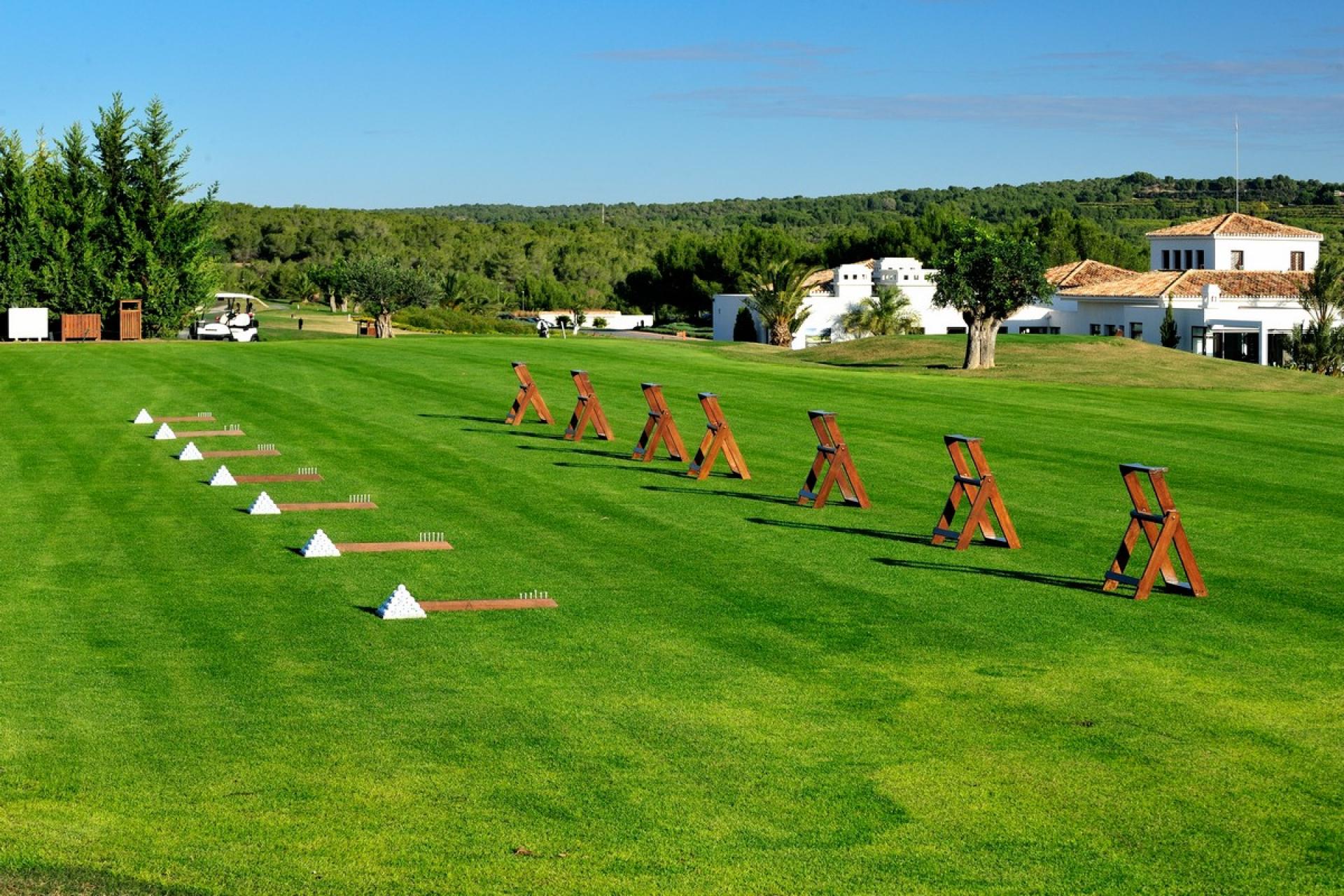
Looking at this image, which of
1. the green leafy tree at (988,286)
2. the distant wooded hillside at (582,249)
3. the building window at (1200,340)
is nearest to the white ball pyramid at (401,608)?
the green leafy tree at (988,286)

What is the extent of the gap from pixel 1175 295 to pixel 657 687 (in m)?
79.6

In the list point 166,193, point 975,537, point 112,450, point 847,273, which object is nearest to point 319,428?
point 112,450

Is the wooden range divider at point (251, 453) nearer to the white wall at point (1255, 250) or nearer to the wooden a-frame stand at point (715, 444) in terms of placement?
the wooden a-frame stand at point (715, 444)

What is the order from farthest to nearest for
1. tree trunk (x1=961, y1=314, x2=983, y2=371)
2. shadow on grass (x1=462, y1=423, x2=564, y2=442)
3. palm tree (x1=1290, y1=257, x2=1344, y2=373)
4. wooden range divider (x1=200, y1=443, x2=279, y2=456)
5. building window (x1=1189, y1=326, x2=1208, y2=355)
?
1. building window (x1=1189, y1=326, x2=1208, y2=355)
2. palm tree (x1=1290, y1=257, x2=1344, y2=373)
3. tree trunk (x1=961, y1=314, x2=983, y2=371)
4. shadow on grass (x1=462, y1=423, x2=564, y2=442)
5. wooden range divider (x1=200, y1=443, x2=279, y2=456)

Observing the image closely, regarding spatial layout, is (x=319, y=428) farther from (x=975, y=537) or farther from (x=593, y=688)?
(x=593, y=688)

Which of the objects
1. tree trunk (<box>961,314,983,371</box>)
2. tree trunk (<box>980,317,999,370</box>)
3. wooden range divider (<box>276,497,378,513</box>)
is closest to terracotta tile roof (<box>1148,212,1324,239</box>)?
tree trunk (<box>980,317,999,370</box>)

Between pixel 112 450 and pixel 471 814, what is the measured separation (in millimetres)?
17475

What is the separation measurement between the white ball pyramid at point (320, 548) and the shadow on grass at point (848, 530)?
4.75 meters

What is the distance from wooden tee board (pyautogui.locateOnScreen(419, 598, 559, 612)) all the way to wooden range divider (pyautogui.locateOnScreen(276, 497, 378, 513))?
538cm

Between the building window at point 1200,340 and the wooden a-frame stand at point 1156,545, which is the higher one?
the building window at point 1200,340

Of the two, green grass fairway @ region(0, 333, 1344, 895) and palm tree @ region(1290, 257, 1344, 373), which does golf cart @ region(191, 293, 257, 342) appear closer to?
green grass fairway @ region(0, 333, 1344, 895)

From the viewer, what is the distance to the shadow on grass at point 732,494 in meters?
19.7

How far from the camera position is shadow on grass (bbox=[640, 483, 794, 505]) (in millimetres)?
19672

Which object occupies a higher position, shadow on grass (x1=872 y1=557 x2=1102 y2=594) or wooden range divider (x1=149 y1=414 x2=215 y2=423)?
wooden range divider (x1=149 y1=414 x2=215 y2=423)
